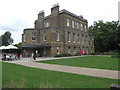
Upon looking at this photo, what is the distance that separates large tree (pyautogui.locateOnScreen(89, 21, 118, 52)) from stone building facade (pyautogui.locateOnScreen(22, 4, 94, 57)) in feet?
33.9

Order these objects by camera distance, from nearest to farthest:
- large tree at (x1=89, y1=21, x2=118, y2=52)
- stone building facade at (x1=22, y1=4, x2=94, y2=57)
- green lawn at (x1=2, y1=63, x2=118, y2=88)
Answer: green lawn at (x1=2, y1=63, x2=118, y2=88), stone building facade at (x1=22, y1=4, x2=94, y2=57), large tree at (x1=89, y1=21, x2=118, y2=52)

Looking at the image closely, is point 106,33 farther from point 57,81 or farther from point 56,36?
point 57,81

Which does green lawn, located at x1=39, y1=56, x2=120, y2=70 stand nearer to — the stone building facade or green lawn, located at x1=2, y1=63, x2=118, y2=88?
green lawn, located at x1=2, y1=63, x2=118, y2=88

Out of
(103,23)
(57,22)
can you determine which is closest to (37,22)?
(57,22)

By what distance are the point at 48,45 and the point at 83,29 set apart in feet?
59.0

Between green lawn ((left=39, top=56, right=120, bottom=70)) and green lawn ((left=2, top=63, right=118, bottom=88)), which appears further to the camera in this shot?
green lawn ((left=39, top=56, right=120, bottom=70))

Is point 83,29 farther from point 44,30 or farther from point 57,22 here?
point 44,30

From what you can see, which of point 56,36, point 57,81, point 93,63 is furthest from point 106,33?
point 57,81

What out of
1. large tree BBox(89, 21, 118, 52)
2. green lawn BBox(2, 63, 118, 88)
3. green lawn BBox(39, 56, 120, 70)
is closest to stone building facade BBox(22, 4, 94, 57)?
large tree BBox(89, 21, 118, 52)

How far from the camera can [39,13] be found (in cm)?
4397

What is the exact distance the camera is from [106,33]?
5116 cm

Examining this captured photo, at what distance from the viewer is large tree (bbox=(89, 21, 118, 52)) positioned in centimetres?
4817

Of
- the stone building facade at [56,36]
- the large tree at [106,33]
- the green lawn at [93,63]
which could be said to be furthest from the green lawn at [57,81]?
the large tree at [106,33]

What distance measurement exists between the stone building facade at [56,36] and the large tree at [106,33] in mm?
10326
